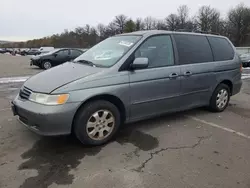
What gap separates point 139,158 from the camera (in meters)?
3.25

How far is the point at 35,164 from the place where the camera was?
120 inches

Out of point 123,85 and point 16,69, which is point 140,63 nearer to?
point 123,85

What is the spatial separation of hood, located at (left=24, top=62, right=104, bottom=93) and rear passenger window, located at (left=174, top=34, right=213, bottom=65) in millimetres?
1708

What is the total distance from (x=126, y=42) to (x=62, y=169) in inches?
90.4

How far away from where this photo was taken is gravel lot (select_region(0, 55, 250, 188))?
273 cm

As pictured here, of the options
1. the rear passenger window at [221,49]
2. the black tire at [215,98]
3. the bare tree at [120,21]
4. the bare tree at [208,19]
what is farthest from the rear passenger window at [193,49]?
the bare tree at [120,21]

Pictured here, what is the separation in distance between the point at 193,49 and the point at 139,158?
2548mm

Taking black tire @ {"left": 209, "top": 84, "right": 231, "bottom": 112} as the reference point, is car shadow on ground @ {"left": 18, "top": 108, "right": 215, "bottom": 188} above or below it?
below

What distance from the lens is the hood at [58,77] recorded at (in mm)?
3361

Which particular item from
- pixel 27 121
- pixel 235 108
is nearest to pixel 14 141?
pixel 27 121

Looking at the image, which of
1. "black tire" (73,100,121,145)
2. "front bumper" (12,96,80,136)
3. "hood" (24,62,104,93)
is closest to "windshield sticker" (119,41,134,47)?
"hood" (24,62,104,93)

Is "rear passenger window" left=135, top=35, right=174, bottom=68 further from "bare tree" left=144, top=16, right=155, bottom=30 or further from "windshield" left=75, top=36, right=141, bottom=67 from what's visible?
"bare tree" left=144, top=16, right=155, bottom=30

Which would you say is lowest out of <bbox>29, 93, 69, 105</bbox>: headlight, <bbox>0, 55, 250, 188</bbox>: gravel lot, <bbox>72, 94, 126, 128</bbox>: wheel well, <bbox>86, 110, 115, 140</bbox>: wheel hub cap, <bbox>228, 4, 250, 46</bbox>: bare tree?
<bbox>0, 55, 250, 188</bbox>: gravel lot

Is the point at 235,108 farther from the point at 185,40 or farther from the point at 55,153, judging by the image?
the point at 55,153
